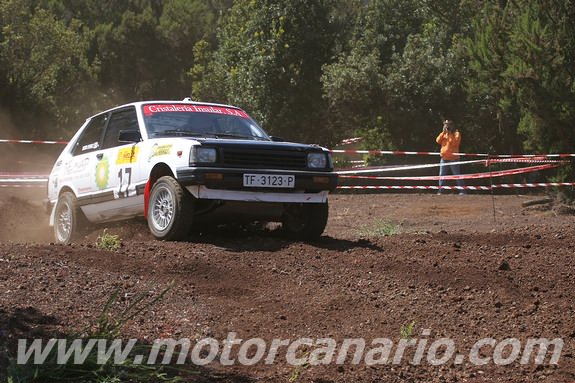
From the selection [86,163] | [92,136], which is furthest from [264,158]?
[92,136]

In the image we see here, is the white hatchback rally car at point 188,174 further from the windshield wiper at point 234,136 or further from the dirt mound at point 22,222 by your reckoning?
the dirt mound at point 22,222

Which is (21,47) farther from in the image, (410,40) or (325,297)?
(325,297)

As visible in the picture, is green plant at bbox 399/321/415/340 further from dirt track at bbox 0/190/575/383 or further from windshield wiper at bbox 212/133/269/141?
windshield wiper at bbox 212/133/269/141

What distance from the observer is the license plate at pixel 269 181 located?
375 inches

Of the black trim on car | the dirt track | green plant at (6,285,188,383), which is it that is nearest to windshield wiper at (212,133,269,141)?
the black trim on car

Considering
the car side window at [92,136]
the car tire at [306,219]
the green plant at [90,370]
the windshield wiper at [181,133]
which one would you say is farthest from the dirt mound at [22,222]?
the green plant at [90,370]

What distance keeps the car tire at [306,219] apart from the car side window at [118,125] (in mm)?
2075

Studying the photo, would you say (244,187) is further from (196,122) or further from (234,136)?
(196,122)

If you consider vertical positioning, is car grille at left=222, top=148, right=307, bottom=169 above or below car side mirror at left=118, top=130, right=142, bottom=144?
below

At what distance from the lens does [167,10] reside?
61750 mm

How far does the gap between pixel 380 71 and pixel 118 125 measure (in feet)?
51.4

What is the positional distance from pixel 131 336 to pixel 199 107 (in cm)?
529

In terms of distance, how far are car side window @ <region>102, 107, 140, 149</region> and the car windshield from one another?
18cm

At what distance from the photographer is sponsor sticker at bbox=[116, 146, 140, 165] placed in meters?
10.4
